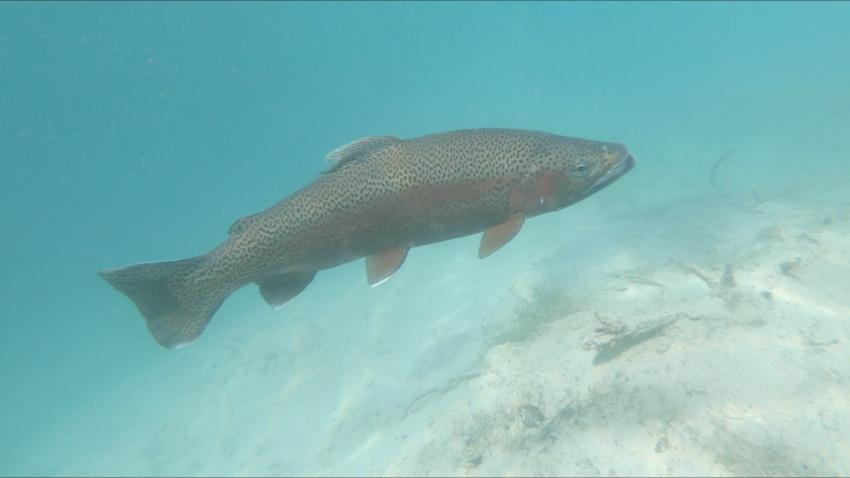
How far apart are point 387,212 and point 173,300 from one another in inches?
70.8

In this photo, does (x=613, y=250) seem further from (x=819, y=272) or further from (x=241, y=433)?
(x=241, y=433)

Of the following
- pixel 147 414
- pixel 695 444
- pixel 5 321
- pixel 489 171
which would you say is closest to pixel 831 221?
pixel 695 444

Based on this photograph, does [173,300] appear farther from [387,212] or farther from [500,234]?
[500,234]

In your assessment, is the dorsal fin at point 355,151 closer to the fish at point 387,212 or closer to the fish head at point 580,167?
the fish at point 387,212

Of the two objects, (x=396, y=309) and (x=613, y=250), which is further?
(x=396, y=309)

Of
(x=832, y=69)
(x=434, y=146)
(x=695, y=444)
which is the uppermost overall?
(x=434, y=146)

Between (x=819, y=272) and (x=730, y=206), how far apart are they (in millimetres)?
5457

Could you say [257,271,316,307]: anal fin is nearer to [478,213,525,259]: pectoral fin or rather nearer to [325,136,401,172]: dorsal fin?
[325,136,401,172]: dorsal fin

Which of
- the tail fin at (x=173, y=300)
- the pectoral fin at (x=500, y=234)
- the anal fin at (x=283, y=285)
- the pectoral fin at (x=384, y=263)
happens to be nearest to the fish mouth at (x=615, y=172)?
the pectoral fin at (x=500, y=234)

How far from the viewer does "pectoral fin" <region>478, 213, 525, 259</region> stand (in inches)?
129

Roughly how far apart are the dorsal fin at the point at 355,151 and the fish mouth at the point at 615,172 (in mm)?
1564

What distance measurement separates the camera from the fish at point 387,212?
10.8ft

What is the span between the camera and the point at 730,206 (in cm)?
1131

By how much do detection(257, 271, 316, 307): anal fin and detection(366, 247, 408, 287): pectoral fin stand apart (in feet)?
1.73
